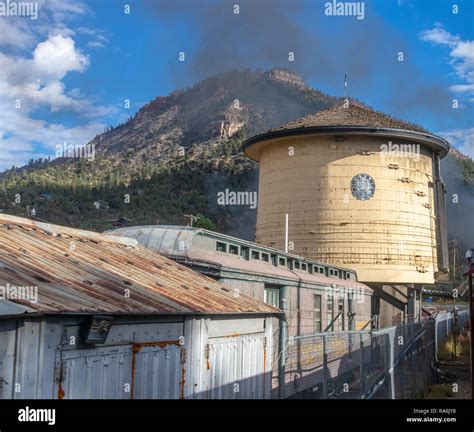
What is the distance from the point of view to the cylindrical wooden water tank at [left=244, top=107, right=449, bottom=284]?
30.1 metres

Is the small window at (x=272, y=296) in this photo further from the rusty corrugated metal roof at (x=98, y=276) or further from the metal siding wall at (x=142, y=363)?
the rusty corrugated metal roof at (x=98, y=276)

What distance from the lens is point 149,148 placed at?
457 ft

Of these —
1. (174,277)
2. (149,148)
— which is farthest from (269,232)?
(149,148)

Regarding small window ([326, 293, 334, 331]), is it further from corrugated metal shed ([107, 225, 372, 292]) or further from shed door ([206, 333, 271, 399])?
shed door ([206, 333, 271, 399])

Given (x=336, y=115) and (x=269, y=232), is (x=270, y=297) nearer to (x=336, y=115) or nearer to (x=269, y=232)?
(x=269, y=232)

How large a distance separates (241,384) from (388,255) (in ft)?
68.9

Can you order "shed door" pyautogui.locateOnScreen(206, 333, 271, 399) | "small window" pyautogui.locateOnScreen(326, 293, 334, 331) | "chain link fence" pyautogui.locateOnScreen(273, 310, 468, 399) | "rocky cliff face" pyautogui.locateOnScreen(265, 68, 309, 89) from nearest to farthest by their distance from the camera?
1. "shed door" pyautogui.locateOnScreen(206, 333, 271, 399)
2. "chain link fence" pyautogui.locateOnScreen(273, 310, 468, 399)
3. "small window" pyautogui.locateOnScreen(326, 293, 334, 331)
4. "rocky cliff face" pyautogui.locateOnScreen(265, 68, 309, 89)

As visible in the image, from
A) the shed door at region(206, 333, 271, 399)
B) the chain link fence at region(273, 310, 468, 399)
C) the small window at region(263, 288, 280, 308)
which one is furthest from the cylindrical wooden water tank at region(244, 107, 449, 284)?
the shed door at region(206, 333, 271, 399)

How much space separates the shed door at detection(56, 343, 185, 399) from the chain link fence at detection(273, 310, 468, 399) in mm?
3786

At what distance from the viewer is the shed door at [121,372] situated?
6.74m

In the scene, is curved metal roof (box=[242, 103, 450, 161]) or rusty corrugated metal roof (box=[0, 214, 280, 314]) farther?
curved metal roof (box=[242, 103, 450, 161])

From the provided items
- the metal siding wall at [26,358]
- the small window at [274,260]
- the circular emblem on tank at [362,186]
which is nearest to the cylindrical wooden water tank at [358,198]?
the circular emblem on tank at [362,186]

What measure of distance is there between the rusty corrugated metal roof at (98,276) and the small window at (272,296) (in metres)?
3.04
